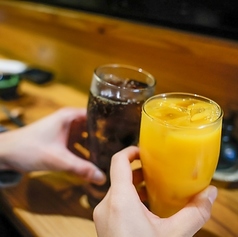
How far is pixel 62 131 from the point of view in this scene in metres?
0.84

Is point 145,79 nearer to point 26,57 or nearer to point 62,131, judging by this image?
point 62,131

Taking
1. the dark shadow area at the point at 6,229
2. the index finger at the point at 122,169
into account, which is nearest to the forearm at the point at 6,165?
the dark shadow area at the point at 6,229

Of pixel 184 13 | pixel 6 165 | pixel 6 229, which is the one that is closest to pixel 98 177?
pixel 6 165

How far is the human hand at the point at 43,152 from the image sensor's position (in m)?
0.77

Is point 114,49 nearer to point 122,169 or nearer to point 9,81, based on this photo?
point 9,81

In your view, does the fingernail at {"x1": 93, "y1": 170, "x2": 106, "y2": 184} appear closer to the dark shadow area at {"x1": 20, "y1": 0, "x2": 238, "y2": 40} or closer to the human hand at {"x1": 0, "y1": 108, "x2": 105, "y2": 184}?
the human hand at {"x1": 0, "y1": 108, "x2": 105, "y2": 184}

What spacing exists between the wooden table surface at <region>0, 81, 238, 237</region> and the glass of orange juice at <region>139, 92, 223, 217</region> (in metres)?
0.15

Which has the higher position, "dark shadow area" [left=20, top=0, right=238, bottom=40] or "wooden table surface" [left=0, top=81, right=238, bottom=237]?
"dark shadow area" [left=20, top=0, right=238, bottom=40]

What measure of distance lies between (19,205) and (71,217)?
113 millimetres

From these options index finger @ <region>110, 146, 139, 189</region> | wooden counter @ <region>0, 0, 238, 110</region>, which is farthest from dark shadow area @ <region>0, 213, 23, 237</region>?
wooden counter @ <region>0, 0, 238, 110</region>

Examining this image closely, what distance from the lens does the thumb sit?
559 mm

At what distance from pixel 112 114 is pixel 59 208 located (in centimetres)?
23

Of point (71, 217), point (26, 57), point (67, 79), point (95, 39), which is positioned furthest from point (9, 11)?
point (71, 217)

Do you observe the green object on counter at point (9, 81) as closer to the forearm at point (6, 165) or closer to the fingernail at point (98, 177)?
the forearm at point (6, 165)
